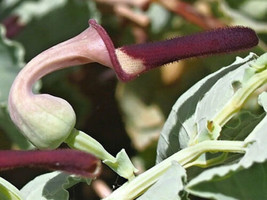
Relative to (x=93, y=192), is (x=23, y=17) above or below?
above

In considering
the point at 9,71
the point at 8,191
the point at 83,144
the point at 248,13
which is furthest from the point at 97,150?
the point at 248,13

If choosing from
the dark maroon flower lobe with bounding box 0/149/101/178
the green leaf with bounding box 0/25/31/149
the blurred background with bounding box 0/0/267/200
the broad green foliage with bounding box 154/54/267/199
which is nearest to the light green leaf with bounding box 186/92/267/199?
the broad green foliage with bounding box 154/54/267/199

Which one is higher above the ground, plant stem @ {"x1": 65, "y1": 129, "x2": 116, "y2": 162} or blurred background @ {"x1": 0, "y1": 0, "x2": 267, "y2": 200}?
blurred background @ {"x1": 0, "y1": 0, "x2": 267, "y2": 200}

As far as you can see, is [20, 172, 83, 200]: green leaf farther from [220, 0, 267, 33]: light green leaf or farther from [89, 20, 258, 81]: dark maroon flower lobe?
[220, 0, 267, 33]: light green leaf

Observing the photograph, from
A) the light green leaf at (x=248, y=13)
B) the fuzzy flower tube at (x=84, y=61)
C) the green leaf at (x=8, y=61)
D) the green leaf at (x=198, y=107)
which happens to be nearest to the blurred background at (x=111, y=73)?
the light green leaf at (x=248, y=13)

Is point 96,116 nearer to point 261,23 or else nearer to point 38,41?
point 38,41

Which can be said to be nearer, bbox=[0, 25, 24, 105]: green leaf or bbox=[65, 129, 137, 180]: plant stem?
bbox=[65, 129, 137, 180]: plant stem

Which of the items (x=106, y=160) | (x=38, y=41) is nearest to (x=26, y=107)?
(x=106, y=160)
